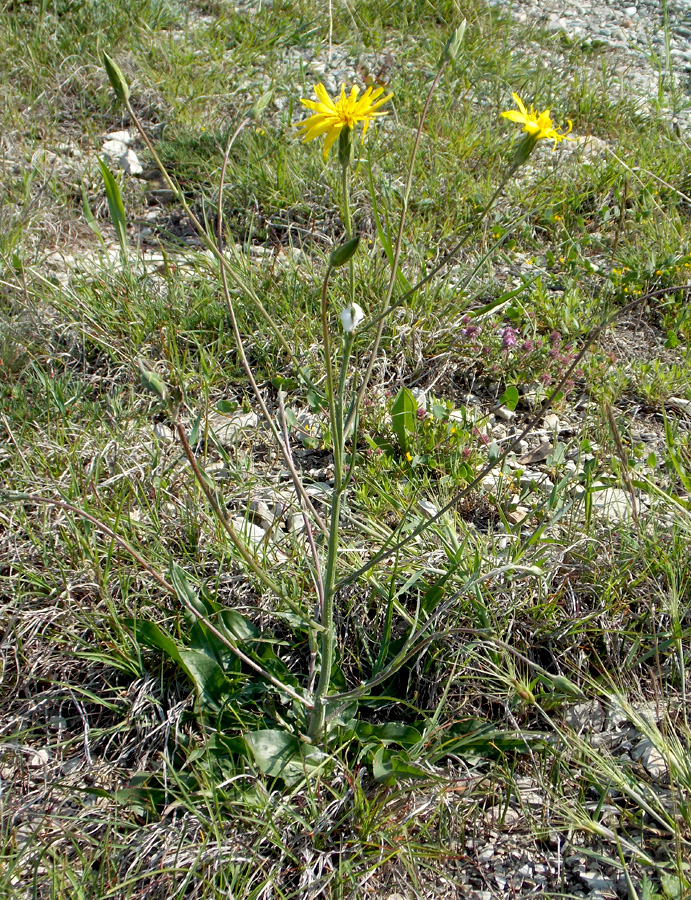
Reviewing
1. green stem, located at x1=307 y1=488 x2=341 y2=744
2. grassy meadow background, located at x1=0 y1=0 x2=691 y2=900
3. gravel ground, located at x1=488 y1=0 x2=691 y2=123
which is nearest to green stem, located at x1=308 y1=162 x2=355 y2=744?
green stem, located at x1=307 y1=488 x2=341 y2=744

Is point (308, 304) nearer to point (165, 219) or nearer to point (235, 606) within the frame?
point (165, 219)

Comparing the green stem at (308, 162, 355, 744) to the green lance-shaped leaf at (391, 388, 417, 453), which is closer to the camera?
the green stem at (308, 162, 355, 744)

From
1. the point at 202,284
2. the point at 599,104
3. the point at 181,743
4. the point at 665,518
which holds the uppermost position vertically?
the point at 599,104

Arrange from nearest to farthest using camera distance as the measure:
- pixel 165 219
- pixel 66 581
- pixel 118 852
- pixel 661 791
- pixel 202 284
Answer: pixel 118 852 → pixel 661 791 → pixel 66 581 → pixel 202 284 → pixel 165 219

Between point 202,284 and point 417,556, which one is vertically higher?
point 202,284

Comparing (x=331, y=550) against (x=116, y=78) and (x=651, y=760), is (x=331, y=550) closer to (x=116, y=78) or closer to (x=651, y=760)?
(x=651, y=760)

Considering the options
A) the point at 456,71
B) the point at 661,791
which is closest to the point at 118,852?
the point at 661,791

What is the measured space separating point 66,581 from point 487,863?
44.0 inches

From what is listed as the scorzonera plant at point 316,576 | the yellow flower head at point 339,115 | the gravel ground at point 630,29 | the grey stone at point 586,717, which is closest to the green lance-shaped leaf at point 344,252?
the scorzonera plant at point 316,576

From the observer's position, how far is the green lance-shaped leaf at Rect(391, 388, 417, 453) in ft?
6.54

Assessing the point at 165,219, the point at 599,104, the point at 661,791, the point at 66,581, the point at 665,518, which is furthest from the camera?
the point at 599,104

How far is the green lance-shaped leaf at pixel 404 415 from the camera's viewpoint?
6.54 feet

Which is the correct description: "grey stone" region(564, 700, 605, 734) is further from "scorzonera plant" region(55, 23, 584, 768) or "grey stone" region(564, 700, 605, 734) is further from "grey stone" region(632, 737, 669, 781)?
"scorzonera plant" region(55, 23, 584, 768)

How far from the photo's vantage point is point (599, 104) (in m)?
3.33
